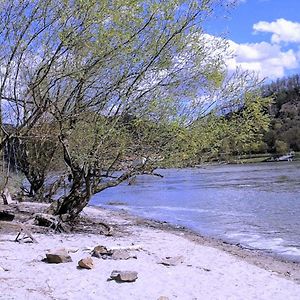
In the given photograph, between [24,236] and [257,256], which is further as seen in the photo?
[257,256]

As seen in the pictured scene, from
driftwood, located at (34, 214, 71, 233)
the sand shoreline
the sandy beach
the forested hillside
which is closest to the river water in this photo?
the sand shoreline

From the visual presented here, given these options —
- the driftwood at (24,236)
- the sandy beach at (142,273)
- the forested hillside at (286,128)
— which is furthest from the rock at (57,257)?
the forested hillside at (286,128)

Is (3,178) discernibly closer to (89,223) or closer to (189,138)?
(89,223)

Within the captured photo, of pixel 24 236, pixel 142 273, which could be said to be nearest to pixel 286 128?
pixel 24 236

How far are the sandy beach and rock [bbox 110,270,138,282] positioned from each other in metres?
0.09

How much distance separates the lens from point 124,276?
8781 millimetres

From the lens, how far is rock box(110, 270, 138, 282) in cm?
873

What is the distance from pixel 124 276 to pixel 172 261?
8.01 feet

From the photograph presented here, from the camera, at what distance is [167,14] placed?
1376cm

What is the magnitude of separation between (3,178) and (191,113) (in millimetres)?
10089

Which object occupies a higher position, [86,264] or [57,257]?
[57,257]

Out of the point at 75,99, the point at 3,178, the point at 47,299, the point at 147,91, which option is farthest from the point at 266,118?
the point at 3,178

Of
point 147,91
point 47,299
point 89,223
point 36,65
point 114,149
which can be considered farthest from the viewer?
point 89,223

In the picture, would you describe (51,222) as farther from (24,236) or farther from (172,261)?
(172,261)
